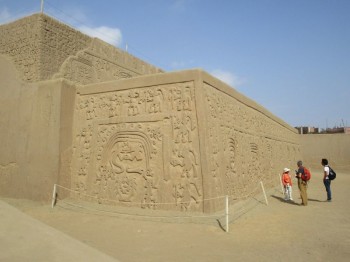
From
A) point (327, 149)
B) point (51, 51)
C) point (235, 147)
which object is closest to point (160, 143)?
point (235, 147)

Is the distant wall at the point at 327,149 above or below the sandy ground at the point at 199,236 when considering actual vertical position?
above

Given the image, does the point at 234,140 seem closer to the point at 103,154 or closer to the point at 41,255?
the point at 103,154

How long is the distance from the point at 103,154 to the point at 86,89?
2.04m

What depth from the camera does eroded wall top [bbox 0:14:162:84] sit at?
A: 346 inches

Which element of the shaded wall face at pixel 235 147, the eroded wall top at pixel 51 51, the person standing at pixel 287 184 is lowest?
the person standing at pixel 287 184

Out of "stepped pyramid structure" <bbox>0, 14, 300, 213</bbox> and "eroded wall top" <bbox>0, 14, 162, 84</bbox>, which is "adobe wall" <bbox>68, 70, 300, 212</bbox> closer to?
"stepped pyramid structure" <bbox>0, 14, 300, 213</bbox>

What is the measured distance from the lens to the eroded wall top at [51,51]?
8.79m

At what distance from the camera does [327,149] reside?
77.4ft

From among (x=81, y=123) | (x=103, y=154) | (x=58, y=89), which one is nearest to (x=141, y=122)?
(x=103, y=154)

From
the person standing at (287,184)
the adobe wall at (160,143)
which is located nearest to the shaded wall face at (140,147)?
the adobe wall at (160,143)

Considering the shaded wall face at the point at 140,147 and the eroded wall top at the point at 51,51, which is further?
the eroded wall top at the point at 51,51

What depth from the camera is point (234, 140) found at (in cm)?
843

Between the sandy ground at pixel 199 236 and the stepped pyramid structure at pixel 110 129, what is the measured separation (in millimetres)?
781

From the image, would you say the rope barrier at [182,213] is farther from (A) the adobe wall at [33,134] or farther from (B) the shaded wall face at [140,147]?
(A) the adobe wall at [33,134]
